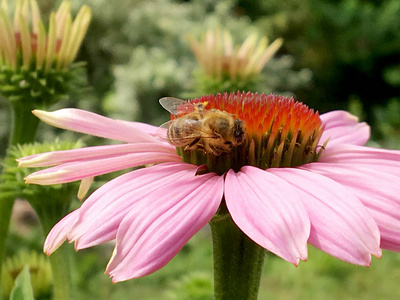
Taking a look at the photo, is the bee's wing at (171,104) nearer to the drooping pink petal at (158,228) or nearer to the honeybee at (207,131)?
the honeybee at (207,131)

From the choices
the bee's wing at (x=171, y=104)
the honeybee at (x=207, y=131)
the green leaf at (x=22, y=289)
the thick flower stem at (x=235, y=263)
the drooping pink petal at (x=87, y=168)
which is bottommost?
the green leaf at (x=22, y=289)

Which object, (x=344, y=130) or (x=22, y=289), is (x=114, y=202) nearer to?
(x=22, y=289)

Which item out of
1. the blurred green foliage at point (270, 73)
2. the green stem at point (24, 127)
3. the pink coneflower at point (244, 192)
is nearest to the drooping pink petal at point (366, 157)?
the pink coneflower at point (244, 192)

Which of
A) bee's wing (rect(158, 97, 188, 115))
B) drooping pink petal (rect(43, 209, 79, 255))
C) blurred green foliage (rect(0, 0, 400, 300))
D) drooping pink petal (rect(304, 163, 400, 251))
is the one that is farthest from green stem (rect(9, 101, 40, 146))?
blurred green foliage (rect(0, 0, 400, 300))

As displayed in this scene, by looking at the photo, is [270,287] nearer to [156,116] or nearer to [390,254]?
[390,254]

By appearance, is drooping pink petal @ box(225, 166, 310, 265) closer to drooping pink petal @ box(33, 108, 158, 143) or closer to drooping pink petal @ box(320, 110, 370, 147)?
drooping pink petal @ box(33, 108, 158, 143)

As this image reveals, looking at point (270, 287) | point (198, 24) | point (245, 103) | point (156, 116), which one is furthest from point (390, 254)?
point (245, 103)
